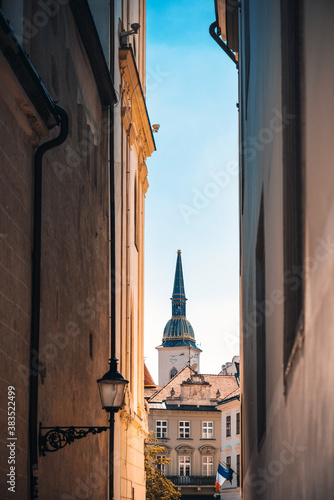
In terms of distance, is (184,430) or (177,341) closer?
(184,430)

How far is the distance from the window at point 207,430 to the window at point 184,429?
1.35m

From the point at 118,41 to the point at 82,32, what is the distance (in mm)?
7728

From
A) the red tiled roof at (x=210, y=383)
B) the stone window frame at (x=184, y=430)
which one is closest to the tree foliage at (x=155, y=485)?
the stone window frame at (x=184, y=430)

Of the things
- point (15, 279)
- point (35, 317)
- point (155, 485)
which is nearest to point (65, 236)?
point (35, 317)

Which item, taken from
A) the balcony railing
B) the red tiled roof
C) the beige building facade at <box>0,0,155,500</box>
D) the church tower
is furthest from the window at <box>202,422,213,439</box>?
the church tower

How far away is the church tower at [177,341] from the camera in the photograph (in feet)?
450

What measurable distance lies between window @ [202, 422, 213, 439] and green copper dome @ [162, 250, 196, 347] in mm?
68139

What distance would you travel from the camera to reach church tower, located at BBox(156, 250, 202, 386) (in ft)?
450

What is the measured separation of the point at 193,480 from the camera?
229ft

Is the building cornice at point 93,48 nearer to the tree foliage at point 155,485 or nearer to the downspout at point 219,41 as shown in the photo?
the downspout at point 219,41

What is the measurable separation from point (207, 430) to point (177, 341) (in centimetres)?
6971

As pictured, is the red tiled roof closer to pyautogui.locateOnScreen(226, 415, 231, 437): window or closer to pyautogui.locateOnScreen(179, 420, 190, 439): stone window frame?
pyautogui.locateOnScreen(179, 420, 190, 439): stone window frame

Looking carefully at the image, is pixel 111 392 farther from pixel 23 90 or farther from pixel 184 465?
pixel 184 465

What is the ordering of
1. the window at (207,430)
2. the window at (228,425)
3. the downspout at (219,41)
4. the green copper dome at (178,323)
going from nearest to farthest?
the downspout at (219,41) < the window at (228,425) < the window at (207,430) < the green copper dome at (178,323)
